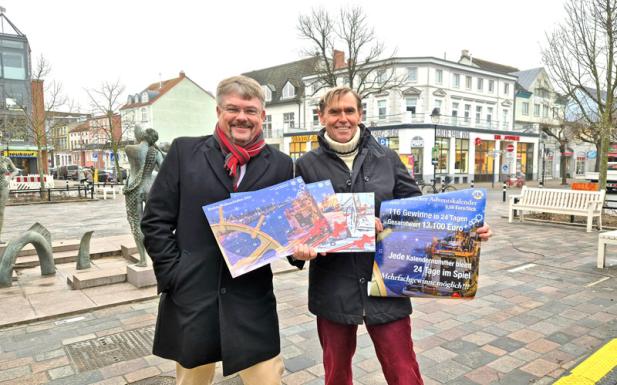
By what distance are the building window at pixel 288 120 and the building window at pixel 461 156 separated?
17.0 meters

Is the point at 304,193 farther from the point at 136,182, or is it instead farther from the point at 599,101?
the point at 599,101

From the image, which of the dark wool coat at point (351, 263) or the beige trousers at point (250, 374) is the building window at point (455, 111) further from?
the beige trousers at point (250, 374)

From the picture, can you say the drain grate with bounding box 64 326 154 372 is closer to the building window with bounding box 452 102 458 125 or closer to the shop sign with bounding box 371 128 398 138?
the shop sign with bounding box 371 128 398 138

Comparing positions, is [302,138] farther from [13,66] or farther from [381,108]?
[13,66]

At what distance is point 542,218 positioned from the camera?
1276 cm

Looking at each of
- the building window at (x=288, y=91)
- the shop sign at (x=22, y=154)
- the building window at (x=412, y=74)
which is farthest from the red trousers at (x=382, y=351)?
the building window at (x=288, y=91)

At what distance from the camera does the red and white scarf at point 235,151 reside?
2127 mm

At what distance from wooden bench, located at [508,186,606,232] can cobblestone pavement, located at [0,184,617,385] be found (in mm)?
5087

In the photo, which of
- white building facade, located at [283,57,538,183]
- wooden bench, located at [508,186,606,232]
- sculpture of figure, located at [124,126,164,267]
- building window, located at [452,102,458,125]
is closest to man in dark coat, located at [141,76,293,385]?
sculpture of figure, located at [124,126,164,267]

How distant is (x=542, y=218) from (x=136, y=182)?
11.6 metres

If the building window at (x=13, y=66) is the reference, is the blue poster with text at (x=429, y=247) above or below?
below

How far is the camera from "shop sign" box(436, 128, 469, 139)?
37719mm

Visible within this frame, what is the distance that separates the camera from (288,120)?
46500mm

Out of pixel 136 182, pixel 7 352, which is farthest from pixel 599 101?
pixel 7 352
